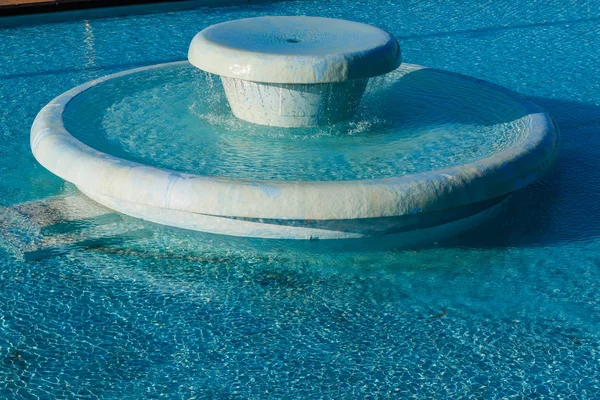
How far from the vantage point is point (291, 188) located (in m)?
4.37

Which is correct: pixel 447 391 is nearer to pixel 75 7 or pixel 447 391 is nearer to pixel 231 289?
pixel 231 289

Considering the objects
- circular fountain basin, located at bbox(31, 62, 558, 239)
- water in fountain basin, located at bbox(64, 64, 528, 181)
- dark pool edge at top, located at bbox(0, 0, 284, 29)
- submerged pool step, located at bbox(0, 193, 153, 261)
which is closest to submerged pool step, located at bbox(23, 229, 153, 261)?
submerged pool step, located at bbox(0, 193, 153, 261)

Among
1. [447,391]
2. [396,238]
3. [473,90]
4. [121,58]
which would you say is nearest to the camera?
[447,391]

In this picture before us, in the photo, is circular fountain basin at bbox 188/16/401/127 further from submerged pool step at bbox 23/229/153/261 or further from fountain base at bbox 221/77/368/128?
submerged pool step at bbox 23/229/153/261

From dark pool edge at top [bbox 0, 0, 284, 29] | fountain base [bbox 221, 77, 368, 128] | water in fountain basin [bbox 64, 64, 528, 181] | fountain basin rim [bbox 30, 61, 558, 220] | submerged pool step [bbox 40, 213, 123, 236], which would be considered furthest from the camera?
dark pool edge at top [bbox 0, 0, 284, 29]

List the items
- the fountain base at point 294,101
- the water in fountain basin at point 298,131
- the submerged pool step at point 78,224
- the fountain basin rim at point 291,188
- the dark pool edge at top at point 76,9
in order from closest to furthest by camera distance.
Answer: the fountain basin rim at point 291,188
the submerged pool step at point 78,224
the water in fountain basin at point 298,131
the fountain base at point 294,101
the dark pool edge at top at point 76,9

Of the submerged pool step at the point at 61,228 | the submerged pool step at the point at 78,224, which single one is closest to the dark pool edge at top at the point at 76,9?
the submerged pool step at the point at 61,228

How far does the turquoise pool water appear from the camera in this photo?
3709mm

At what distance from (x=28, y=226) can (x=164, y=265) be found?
96 centimetres

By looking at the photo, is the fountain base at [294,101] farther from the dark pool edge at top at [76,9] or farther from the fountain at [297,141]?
the dark pool edge at top at [76,9]

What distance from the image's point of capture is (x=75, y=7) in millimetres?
9438

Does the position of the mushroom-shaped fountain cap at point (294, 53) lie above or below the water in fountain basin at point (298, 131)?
above

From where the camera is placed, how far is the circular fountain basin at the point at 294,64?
199 inches

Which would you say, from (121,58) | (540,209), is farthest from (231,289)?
(121,58)
